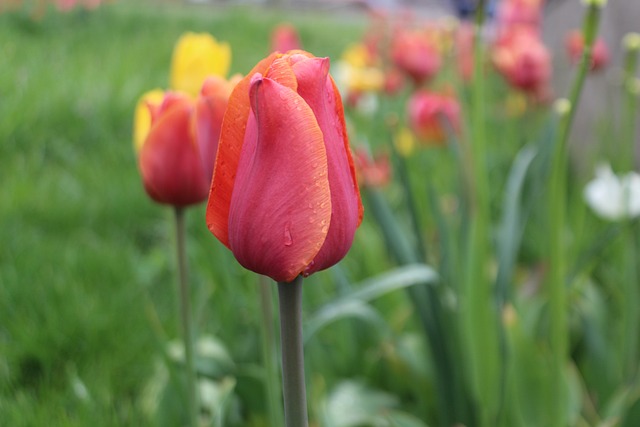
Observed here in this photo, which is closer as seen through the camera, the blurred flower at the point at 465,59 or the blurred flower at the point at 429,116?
the blurred flower at the point at 429,116

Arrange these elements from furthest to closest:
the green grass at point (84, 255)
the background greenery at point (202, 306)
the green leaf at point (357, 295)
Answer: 1. the green grass at point (84, 255)
2. the background greenery at point (202, 306)
3. the green leaf at point (357, 295)

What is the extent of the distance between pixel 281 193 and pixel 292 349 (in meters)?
0.10

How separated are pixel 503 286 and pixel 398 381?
10.8 inches

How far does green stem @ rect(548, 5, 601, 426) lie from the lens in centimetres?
65

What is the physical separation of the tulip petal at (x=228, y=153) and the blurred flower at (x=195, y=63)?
16.9 inches

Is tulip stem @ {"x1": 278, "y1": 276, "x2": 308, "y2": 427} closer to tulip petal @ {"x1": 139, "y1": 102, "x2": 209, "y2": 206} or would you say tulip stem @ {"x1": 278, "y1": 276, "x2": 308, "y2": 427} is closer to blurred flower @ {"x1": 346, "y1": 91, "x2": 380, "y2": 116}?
tulip petal @ {"x1": 139, "y1": 102, "x2": 209, "y2": 206}

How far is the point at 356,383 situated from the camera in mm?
1178

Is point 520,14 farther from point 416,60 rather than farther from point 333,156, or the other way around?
point 333,156

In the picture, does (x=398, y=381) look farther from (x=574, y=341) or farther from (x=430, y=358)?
(x=574, y=341)

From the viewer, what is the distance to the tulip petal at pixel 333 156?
1.37 feet

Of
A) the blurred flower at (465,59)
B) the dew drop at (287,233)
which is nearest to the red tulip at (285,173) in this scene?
the dew drop at (287,233)

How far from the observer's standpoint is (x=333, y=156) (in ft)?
1.42

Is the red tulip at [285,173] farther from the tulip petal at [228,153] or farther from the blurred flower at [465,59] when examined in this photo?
the blurred flower at [465,59]

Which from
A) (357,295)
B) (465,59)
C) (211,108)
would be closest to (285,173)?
(211,108)
